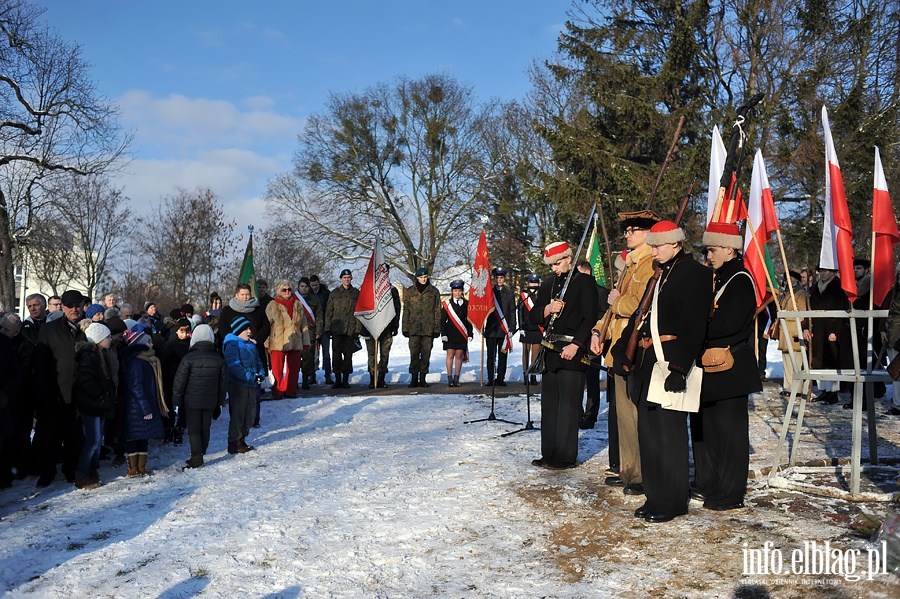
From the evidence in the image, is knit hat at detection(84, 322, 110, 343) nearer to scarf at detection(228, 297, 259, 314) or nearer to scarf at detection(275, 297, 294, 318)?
scarf at detection(228, 297, 259, 314)

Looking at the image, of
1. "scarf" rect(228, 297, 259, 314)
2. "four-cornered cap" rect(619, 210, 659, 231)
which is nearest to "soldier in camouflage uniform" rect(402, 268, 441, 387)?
"scarf" rect(228, 297, 259, 314)

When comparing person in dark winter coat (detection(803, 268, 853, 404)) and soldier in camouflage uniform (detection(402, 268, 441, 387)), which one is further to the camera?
soldier in camouflage uniform (detection(402, 268, 441, 387))

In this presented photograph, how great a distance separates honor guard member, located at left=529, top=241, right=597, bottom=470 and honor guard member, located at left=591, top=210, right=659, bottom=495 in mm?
477

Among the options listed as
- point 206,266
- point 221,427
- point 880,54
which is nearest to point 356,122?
point 206,266

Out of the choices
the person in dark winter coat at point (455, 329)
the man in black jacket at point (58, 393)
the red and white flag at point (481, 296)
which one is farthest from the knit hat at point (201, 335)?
the person in dark winter coat at point (455, 329)

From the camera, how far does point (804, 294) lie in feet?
37.6

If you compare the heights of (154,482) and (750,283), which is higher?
(750,283)

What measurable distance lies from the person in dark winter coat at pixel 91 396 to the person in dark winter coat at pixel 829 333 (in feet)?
28.3

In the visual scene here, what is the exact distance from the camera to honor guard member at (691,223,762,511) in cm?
582

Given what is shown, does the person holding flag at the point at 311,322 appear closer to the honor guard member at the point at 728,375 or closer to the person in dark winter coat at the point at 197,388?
the person in dark winter coat at the point at 197,388

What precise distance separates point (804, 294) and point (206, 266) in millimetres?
26025

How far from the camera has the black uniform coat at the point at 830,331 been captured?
1113 cm

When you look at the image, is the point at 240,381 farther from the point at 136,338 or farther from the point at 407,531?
the point at 407,531

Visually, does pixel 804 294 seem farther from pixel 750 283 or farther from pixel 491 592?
pixel 491 592
